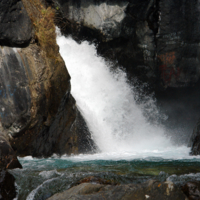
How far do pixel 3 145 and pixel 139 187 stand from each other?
252cm

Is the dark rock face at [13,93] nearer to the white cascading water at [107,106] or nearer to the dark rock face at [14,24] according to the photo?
the dark rock face at [14,24]

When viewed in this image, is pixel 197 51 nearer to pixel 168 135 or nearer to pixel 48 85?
pixel 168 135

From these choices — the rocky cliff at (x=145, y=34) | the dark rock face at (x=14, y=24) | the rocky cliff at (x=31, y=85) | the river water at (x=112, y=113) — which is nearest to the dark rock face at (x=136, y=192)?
the rocky cliff at (x=31, y=85)

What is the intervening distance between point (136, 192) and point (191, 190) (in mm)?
728

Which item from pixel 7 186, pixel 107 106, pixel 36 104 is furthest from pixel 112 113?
pixel 7 186

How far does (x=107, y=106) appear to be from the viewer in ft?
31.5

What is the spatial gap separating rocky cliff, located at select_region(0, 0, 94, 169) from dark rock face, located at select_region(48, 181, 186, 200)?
5.90 feet

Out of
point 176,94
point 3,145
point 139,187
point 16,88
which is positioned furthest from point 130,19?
point 139,187

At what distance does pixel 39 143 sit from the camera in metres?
6.21

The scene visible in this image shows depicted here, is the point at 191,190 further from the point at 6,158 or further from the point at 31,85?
the point at 31,85

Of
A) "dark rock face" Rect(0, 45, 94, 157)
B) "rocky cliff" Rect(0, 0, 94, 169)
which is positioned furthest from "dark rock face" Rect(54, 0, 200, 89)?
"dark rock face" Rect(0, 45, 94, 157)

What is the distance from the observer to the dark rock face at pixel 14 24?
18.1 ft

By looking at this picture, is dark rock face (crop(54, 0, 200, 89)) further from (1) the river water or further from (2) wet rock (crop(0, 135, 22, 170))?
(2) wet rock (crop(0, 135, 22, 170))

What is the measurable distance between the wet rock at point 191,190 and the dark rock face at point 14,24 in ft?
15.4
